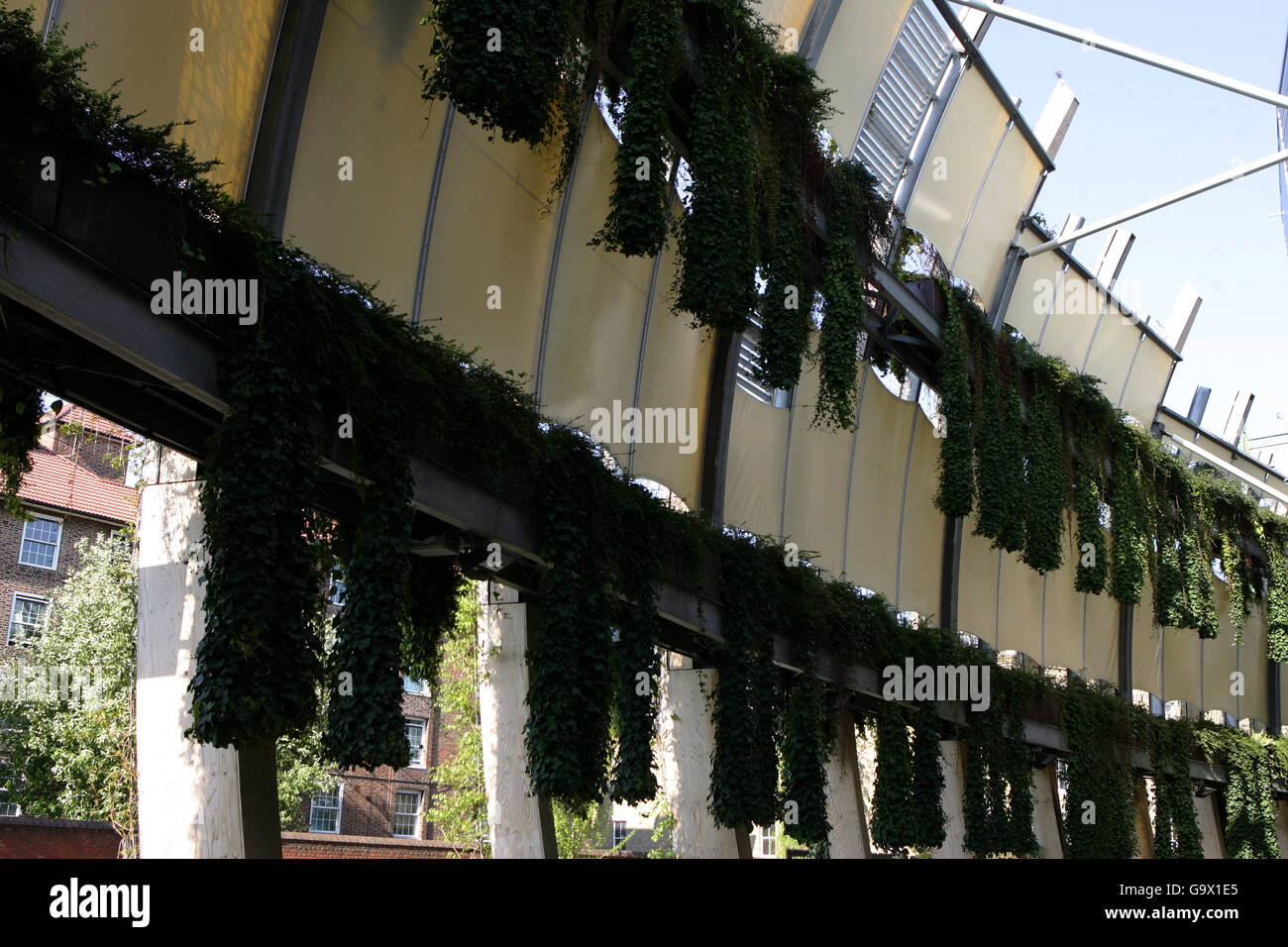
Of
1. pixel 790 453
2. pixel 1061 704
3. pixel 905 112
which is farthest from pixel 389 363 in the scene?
pixel 1061 704

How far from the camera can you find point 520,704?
10859mm

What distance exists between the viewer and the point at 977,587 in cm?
2142

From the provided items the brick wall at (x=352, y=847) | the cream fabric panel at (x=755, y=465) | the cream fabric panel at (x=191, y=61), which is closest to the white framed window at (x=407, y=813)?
the brick wall at (x=352, y=847)

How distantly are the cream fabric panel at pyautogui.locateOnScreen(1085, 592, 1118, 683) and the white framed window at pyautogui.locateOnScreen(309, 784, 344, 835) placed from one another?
64.4ft

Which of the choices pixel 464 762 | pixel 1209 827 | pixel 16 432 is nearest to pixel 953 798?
pixel 464 762

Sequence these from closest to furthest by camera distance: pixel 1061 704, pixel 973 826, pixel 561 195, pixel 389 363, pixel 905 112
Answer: pixel 389 363 < pixel 561 195 < pixel 905 112 < pixel 973 826 < pixel 1061 704

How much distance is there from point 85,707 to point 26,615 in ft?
24.7

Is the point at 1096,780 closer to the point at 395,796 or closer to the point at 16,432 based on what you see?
the point at 16,432

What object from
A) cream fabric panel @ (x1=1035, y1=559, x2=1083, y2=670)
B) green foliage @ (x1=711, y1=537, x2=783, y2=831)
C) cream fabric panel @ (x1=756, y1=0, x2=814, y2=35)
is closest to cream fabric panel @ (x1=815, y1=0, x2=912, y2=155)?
cream fabric panel @ (x1=756, y1=0, x2=814, y2=35)

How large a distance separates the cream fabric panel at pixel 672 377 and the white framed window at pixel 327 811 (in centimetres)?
2095

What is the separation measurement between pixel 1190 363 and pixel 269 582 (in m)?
25.3

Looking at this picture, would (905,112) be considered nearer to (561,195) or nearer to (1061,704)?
(561,195)

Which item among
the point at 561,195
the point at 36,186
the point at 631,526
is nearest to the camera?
the point at 36,186

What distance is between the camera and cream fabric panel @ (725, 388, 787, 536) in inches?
600
